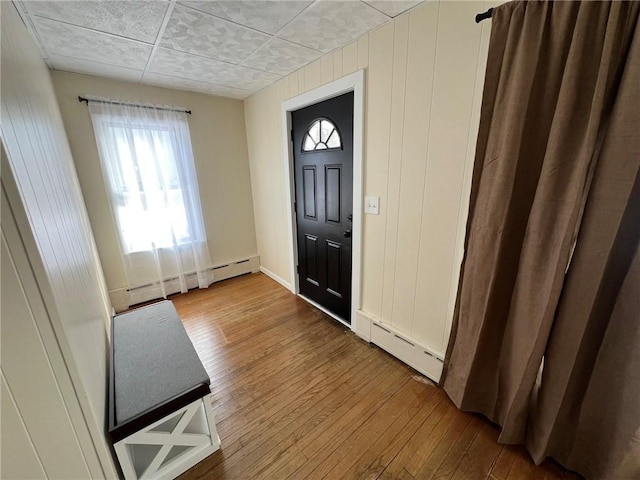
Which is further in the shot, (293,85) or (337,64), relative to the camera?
(293,85)

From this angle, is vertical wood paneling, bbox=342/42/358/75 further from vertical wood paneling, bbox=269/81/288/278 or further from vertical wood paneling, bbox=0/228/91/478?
vertical wood paneling, bbox=0/228/91/478

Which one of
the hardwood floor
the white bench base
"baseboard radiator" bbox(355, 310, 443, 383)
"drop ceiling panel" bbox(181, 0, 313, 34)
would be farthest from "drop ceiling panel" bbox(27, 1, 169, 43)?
"baseboard radiator" bbox(355, 310, 443, 383)

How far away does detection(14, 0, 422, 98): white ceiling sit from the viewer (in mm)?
1412

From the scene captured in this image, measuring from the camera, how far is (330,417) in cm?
154

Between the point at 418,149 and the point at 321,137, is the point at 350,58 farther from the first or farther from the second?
the point at 418,149

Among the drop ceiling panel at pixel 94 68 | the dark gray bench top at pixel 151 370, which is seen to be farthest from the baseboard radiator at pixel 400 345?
the drop ceiling panel at pixel 94 68

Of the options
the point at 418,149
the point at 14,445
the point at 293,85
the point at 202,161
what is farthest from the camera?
the point at 202,161

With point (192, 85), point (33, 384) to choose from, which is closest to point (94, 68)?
point (192, 85)

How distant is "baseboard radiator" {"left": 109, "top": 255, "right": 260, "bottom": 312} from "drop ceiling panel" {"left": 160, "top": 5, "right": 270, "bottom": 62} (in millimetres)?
2347

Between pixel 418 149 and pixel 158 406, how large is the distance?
6.41 ft

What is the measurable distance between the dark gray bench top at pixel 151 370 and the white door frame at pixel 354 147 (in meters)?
1.34

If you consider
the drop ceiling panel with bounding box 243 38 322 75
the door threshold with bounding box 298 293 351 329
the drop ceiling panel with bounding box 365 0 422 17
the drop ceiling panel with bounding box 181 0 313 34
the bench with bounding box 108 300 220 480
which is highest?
the drop ceiling panel with bounding box 243 38 322 75

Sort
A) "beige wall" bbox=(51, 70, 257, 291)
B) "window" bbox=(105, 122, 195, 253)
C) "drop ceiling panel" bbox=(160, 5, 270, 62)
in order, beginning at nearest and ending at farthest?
"drop ceiling panel" bbox=(160, 5, 270, 62) < "beige wall" bbox=(51, 70, 257, 291) < "window" bbox=(105, 122, 195, 253)

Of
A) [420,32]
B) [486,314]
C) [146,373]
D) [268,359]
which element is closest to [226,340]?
[268,359]
